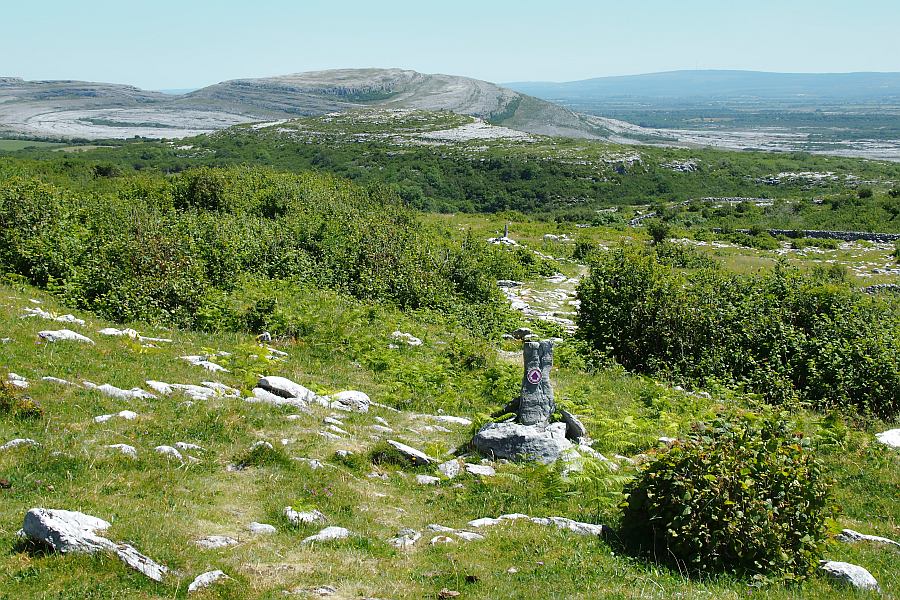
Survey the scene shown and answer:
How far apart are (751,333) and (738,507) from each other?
12012 millimetres

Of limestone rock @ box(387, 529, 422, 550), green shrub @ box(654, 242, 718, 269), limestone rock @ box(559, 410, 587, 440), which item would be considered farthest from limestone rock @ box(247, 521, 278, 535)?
green shrub @ box(654, 242, 718, 269)

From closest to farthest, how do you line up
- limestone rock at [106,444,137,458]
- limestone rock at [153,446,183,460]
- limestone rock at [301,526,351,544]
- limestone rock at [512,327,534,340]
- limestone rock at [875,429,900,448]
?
1. limestone rock at [301,526,351,544]
2. limestone rock at [106,444,137,458]
3. limestone rock at [153,446,183,460]
4. limestone rock at [875,429,900,448]
5. limestone rock at [512,327,534,340]

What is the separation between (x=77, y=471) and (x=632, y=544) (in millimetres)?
6587

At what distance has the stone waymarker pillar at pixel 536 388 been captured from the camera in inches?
454

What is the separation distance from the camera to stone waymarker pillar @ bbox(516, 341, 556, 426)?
11539 mm

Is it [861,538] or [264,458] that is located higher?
[264,458]

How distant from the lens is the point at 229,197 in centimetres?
3200

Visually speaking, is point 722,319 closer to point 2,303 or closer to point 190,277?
point 190,277

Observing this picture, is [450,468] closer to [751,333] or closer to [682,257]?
[751,333]

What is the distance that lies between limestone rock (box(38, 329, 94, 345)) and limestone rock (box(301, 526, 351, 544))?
786 centimetres

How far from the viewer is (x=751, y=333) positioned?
18281 mm

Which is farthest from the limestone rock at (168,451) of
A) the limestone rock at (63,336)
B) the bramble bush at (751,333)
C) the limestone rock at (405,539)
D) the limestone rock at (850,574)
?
the bramble bush at (751,333)

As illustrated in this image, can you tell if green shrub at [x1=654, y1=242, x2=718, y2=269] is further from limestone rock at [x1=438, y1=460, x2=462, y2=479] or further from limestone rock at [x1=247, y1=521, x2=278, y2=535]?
limestone rock at [x1=247, y1=521, x2=278, y2=535]

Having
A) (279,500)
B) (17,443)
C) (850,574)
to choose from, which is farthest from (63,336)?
(850,574)
